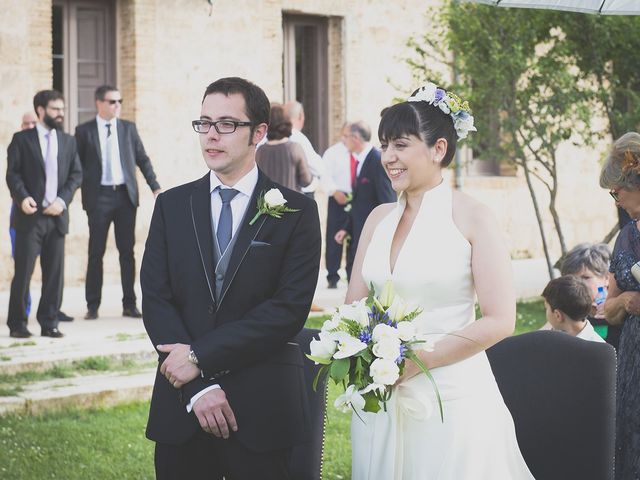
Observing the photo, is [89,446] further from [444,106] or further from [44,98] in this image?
[44,98]

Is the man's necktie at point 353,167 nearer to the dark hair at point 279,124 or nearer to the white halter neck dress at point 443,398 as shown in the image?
the dark hair at point 279,124

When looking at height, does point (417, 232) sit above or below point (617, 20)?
below

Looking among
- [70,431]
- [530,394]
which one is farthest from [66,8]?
[530,394]

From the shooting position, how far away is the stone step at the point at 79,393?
813 cm

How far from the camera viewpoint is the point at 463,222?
405 centimetres

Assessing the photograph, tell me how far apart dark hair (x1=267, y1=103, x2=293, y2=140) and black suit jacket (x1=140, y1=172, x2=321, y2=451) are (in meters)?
6.66

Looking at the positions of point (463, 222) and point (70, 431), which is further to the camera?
point (70, 431)

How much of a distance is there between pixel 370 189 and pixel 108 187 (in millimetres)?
2572

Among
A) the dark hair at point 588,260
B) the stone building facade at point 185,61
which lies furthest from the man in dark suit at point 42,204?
the dark hair at point 588,260

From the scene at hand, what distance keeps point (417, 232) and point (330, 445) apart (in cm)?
352

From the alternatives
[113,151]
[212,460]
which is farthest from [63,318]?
[212,460]

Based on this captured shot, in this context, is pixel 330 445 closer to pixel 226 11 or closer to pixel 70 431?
pixel 70 431

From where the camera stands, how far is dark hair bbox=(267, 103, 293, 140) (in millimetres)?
10820

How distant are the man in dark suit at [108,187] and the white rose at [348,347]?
7995mm
